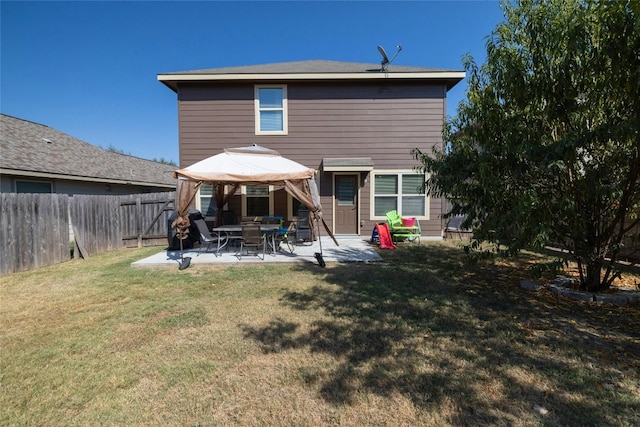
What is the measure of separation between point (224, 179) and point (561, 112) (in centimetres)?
616

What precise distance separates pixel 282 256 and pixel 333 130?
5229 mm

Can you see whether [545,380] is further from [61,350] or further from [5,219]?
[5,219]

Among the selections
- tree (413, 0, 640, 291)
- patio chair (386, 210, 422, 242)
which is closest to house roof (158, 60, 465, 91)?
patio chair (386, 210, 422, 242)

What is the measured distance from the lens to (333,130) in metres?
10.2

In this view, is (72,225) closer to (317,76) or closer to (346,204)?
(346,204)

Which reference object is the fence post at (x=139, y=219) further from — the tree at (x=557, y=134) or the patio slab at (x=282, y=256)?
the tree at (x=557, y=134)

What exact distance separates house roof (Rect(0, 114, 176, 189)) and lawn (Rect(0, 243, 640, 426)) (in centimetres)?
650

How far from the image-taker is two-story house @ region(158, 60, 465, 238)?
1004cm

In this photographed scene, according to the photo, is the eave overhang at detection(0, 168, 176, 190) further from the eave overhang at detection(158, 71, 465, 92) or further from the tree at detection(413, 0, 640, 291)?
the tree at detection(413, 0, 640, 291)

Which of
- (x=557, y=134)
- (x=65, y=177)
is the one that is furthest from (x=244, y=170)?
(x=65, y=177)

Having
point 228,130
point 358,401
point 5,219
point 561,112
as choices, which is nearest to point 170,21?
point 228,130

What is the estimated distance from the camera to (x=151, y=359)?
276 cm

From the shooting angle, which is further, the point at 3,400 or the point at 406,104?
the point at 406,104

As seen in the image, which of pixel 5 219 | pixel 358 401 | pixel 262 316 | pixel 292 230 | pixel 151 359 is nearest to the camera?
pixel 358 401
